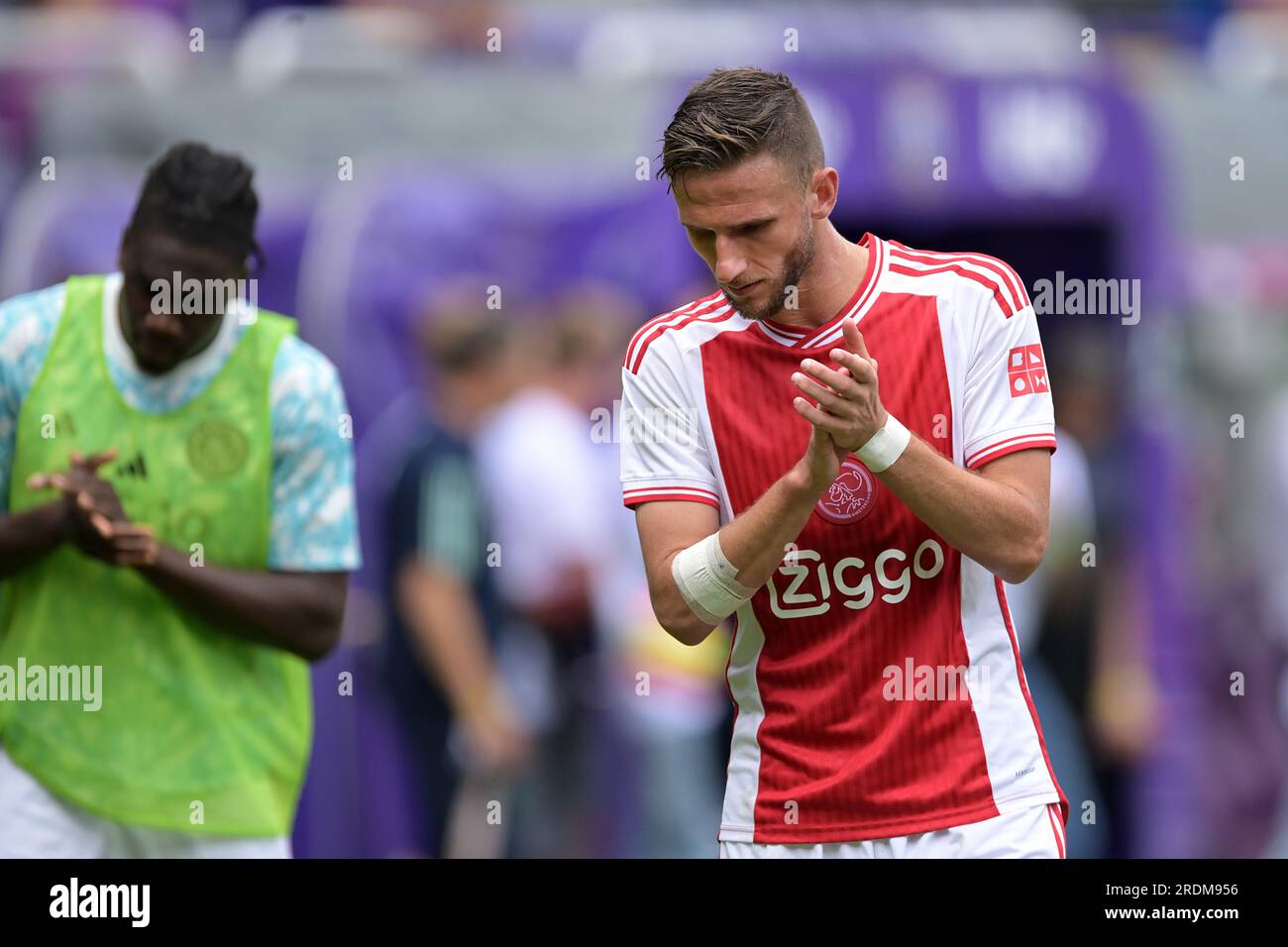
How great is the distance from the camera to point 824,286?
14.3 ft

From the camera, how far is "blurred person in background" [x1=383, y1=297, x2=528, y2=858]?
28.7ft

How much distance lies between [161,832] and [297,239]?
4.23m

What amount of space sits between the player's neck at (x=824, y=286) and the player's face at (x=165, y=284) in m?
1.56

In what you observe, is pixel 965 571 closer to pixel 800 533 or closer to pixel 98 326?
pixel 800 533

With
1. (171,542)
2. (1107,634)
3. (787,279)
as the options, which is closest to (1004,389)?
(787,279)

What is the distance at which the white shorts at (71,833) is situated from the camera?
518 cm

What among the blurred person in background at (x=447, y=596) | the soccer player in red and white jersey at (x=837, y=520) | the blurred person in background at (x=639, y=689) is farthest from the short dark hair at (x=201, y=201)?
the blurred person in background at (x=639, y=689)

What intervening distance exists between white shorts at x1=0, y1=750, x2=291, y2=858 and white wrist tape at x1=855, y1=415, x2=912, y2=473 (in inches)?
85.7

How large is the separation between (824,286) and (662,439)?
0.47 meters

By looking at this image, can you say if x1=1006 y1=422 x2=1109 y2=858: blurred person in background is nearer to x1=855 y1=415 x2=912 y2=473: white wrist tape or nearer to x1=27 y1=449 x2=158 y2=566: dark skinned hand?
x1=27 y1=449 x2=158 y2=566: dark skinned hand

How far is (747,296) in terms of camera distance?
13.7ft

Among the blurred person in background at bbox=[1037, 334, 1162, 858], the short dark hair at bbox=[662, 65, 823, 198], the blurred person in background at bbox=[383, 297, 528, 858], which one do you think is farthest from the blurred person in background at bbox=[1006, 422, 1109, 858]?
the short dark hair at bbox=[662, 65, 823, 198]
